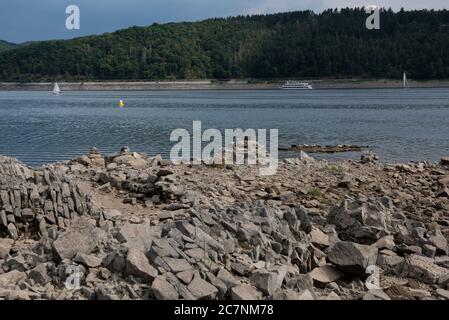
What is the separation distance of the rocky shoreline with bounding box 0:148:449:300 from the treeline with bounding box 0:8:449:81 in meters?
131

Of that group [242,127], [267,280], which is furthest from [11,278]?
[242,127]

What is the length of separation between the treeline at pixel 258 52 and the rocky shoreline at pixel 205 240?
130577mm

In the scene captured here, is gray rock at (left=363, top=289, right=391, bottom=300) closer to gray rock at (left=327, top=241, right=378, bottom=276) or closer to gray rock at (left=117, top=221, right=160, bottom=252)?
gray rock at (left=327, top=241, right=378, bottom=276)

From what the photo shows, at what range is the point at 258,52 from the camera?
16938cm

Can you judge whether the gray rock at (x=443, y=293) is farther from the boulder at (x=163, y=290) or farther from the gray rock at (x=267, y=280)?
the boulder at (x=163, y=290)

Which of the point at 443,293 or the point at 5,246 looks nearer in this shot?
the point at 443,293

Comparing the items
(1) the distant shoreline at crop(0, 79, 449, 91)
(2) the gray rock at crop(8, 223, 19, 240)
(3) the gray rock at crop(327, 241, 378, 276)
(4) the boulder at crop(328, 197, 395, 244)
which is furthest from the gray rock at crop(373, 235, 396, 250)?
(1) the distant shoreline at crop(0, 79, 449, 91)

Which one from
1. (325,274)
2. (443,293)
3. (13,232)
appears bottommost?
(443,293)

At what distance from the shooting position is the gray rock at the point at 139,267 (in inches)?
295

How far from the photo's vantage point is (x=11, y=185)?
1189 cm

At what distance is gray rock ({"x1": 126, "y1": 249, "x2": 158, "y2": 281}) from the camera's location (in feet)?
24.5

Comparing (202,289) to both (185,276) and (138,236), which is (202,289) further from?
(138,236)

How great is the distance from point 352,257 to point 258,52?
16406 cm

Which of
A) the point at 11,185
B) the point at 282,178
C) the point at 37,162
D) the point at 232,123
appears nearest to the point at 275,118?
the point at 232,123
